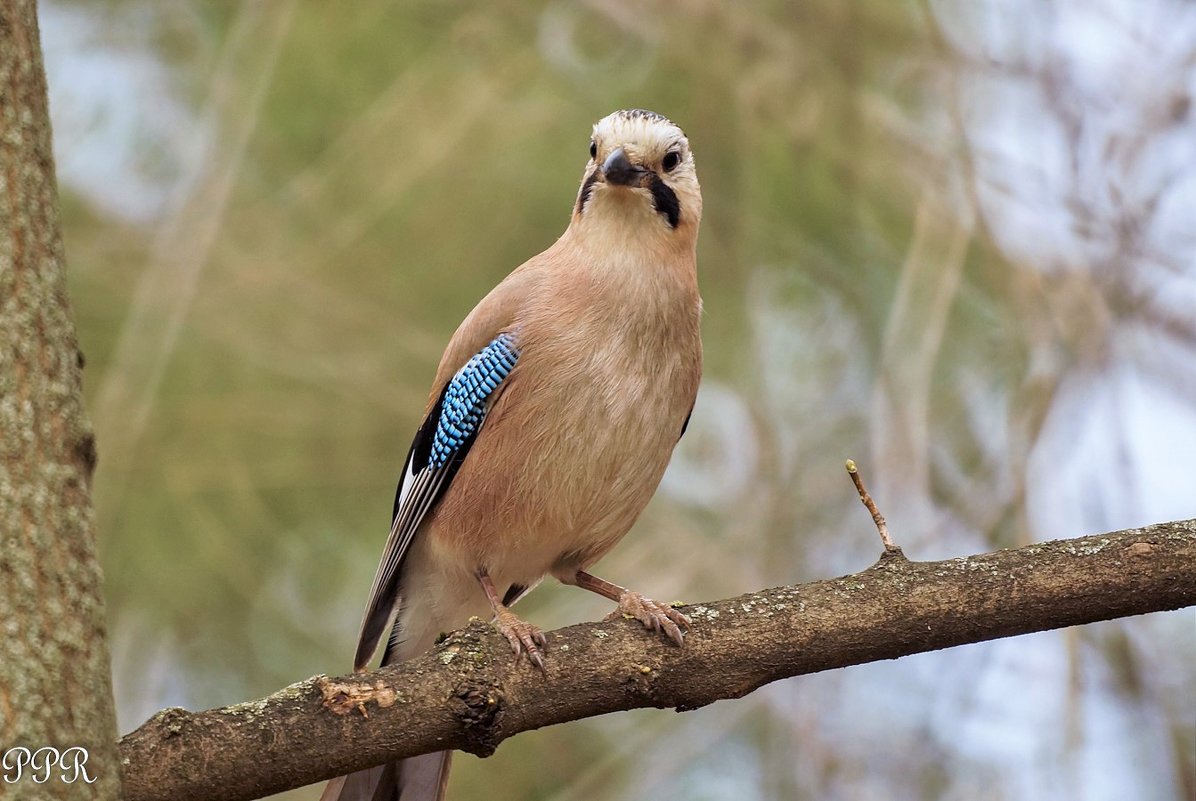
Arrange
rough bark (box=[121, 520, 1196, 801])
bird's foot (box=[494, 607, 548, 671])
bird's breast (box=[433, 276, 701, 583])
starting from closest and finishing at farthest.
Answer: rough bark (box=[121, 520, 1196, 801])
bird's foot (box=[494, 607, 548, 671])
bird's breast (box=[433, 276, 701, 583])

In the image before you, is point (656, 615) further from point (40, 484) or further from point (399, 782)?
point (40, 484)

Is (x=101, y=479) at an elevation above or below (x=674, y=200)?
above

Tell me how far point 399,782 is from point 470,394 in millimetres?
1225

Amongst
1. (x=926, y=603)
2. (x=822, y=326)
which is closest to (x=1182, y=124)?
(x=822, y=326)

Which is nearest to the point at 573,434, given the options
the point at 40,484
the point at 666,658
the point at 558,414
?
the point at 558,414

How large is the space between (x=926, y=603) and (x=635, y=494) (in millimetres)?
1377

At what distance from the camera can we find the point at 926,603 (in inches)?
132

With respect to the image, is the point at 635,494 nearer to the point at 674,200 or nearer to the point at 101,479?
the point at 674,200

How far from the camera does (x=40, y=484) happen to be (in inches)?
108

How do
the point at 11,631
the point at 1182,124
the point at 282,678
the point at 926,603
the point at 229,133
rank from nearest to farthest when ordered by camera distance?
the point at 11,631
the point at 926,603
the point at 1182,124
the point at 282,678
the point at 229,133

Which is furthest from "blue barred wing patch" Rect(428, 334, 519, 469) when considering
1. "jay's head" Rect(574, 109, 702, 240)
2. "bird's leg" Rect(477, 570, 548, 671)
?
"bird's leg" Rect(477, 570, 548, 671)

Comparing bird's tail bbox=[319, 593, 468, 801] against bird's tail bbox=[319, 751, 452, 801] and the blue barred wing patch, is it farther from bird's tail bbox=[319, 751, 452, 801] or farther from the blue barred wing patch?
the blue barred wing patch

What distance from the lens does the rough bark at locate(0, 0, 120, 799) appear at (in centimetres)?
263

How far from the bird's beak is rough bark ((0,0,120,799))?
202 centimetres
